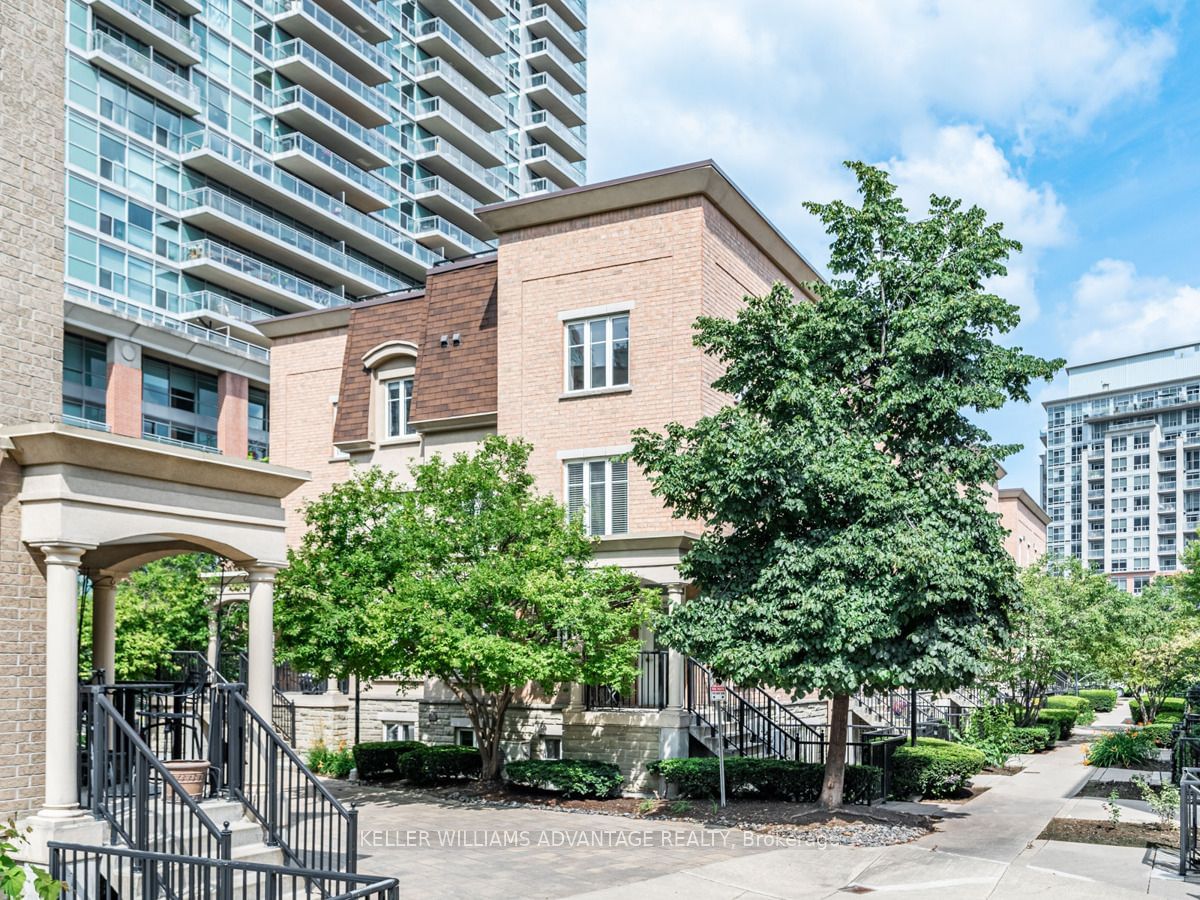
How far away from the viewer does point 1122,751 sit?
25578mm

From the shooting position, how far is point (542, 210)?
2462 centimetres

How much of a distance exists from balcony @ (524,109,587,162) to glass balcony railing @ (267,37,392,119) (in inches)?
646

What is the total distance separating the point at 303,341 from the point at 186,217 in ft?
98.9

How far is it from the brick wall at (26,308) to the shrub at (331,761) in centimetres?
1459

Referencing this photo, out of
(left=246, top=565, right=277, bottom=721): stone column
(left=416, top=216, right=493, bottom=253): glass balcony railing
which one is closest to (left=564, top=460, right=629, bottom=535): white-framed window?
(left=246, top=565, right=277, bottom=721): stone column

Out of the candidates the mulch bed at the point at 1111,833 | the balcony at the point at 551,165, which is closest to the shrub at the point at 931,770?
the mulch bed at the point at 1111,833

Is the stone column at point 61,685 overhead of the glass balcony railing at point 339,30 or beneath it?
beneath

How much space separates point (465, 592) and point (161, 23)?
48541 mm

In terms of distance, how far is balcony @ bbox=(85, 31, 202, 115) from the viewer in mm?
53156

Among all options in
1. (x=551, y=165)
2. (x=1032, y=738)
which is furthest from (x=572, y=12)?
(x=1032, y=738)

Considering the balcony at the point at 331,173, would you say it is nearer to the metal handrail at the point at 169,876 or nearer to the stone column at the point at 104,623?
the stone column at the point at 104,623

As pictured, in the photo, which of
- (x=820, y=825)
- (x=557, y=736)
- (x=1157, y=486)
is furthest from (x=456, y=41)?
(x=1157, y=486)

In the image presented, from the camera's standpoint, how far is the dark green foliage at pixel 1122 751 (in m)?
25.5

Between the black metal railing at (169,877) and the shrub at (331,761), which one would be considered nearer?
the black metal railing at (169,877)
